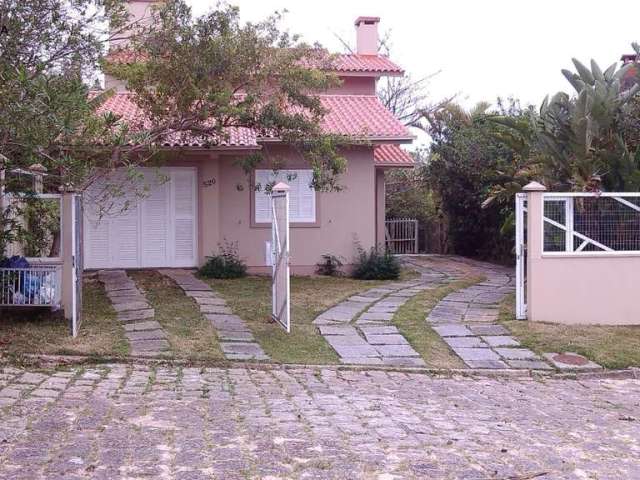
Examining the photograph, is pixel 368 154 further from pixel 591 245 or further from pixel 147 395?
pixel 147 395

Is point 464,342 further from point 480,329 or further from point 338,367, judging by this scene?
point 338,367

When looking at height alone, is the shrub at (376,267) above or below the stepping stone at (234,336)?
above

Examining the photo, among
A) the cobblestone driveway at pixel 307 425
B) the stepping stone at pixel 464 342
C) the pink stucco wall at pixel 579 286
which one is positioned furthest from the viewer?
the pink stucco wall at pixel 579 286

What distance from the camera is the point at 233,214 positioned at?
52.9ft

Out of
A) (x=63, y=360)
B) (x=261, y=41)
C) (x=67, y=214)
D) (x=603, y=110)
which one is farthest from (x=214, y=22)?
(x=603, y=110)

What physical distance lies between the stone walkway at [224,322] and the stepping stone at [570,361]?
136 inches

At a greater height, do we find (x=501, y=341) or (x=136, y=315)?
(x=136, y=315)

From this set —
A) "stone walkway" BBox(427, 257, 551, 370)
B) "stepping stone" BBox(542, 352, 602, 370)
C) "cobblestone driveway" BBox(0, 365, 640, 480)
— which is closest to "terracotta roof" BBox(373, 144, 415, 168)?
"stone walkway" BBox(427, 257, 551, 370)

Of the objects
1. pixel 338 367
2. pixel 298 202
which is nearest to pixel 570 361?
pixel 338 367

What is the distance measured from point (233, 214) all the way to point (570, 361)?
8515 mm

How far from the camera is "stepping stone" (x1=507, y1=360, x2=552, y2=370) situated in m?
9.09

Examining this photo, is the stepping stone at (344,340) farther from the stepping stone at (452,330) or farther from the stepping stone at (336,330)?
the stepping stone at (452,330)

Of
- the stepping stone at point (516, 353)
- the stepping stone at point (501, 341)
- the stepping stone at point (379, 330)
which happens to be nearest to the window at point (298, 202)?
the stepping stone at point (379, 330)

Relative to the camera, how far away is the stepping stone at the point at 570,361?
360 inches
